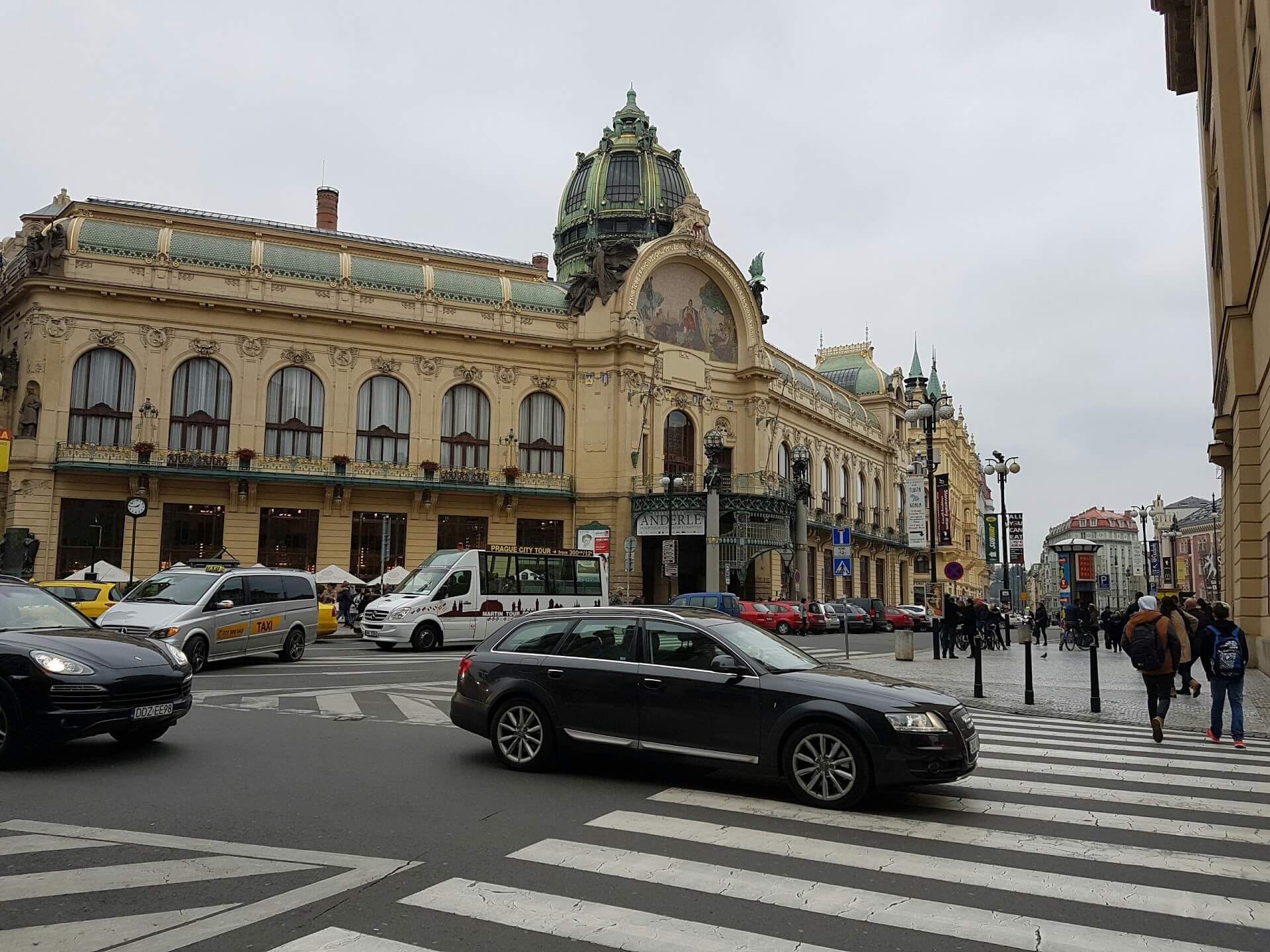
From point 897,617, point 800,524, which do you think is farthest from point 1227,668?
point 897,617

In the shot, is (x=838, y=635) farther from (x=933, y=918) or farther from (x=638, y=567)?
(x=933, y=918)

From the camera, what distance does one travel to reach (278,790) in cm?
774

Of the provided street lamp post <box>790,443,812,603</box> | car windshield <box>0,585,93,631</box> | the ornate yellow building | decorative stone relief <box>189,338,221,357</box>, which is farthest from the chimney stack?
car windshield <box>0,585,93,631</box>

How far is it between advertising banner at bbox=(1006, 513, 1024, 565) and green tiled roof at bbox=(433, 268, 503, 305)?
26.6m

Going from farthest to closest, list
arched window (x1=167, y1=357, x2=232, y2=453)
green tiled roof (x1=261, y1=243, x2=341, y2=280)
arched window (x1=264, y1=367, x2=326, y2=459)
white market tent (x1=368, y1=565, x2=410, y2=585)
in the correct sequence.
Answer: green tiled roof (x1=261, y1=243, x2=341, y2=280) → arched window (x1=264, y1=367, x2=326, y2=459) → arched window (x1=167, y1=357, x2=232, y2=453) → white market tent (x1=368, y1=565, x2=410, y2=585)

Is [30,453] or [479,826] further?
[30,453]

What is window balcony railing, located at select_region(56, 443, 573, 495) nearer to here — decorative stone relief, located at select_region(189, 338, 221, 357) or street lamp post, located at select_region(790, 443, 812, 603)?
decorative stone relief, located at select_region(189, 338, 221, 357)

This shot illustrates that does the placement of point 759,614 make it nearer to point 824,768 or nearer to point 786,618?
point 786,618

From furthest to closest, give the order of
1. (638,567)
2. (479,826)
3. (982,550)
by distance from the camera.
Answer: (982,550), (638,567), (479,826)

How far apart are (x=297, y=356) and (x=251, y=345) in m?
1.97

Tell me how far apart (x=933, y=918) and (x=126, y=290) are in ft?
137

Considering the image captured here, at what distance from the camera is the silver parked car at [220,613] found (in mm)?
16562

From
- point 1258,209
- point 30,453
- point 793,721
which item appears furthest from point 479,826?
point 30,453

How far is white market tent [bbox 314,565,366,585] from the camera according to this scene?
36.6 metres
